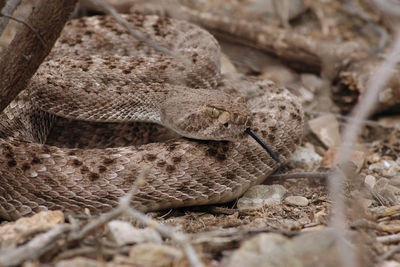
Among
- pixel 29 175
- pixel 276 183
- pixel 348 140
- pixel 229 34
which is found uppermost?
pixel 348 140

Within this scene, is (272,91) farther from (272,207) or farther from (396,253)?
(396,253)

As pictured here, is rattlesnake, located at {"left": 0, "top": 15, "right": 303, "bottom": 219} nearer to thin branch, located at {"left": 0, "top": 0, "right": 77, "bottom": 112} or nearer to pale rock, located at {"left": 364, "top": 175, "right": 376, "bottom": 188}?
thin branch, located at {"left": 0, "top": 0, "right": 77, "bottom": 112}

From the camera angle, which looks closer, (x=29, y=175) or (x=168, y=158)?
(x=29, y=175)

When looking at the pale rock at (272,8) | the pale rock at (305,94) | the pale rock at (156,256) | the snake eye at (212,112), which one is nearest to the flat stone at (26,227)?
the pale rock at (156,256)

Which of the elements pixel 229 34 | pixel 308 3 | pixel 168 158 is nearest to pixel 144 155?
pixel 168 158

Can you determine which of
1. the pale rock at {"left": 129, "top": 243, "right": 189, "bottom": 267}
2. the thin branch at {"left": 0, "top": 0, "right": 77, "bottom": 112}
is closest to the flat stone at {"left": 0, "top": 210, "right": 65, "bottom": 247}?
the pale rock at {"left": 129, "top": 243, "right": 189, "bottom": 267}
